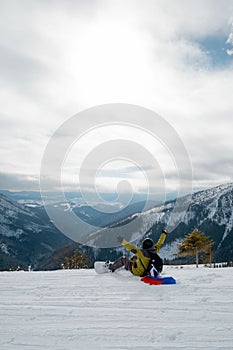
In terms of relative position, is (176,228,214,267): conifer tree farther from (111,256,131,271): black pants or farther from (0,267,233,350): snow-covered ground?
(0,267,233,350): snow-covered ground

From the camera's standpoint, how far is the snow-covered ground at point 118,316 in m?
3.68

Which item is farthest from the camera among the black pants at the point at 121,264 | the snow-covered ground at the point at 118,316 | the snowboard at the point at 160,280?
the black pants at the point at 121,264

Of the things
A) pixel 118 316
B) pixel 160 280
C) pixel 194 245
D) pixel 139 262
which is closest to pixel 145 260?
pixel 139 262

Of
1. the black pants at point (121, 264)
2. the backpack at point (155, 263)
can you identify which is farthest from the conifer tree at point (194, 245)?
the backpack at point (155, 263)

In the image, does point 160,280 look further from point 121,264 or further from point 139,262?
point 121,264

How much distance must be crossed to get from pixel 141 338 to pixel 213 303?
6.58ft

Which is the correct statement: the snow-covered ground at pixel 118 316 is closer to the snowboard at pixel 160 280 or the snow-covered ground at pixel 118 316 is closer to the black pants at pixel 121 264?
the snowboard at pixel 160 280

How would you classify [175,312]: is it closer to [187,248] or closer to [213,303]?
[213,303]

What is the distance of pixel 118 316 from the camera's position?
4.63 m

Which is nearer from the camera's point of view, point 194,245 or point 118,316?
point 118,316

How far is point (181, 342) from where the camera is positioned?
11.8 ft

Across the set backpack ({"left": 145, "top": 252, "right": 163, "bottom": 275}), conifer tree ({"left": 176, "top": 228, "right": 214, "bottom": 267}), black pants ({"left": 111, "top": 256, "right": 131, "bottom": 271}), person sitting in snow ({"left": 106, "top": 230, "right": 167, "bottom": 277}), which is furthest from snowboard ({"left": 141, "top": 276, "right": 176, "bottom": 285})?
conifer tree ({"left": 176, "top": 228, "right": 214, "bottom": 267})

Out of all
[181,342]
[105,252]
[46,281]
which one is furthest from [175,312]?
[105,252]

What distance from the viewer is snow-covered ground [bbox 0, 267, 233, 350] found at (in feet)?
12.1
